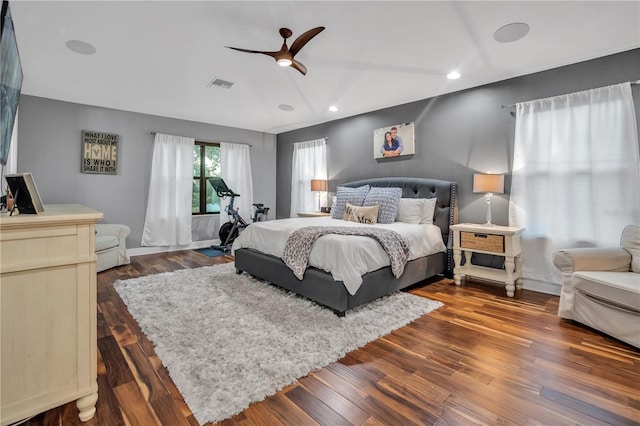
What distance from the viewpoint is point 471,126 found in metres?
4.00

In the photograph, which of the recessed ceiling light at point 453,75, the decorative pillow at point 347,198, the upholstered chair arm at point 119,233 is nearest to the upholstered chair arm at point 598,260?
the recessed ceiling light at point 453,75

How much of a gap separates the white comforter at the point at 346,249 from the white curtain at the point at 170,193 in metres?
2.66

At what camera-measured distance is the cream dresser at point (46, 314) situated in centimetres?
132

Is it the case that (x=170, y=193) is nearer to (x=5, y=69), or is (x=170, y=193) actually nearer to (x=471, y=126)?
(x=5, y=69)

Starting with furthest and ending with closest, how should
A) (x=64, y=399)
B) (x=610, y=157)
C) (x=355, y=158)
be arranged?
(x=355, y=158) < (x=610, y=157) < (x=64, y=399)

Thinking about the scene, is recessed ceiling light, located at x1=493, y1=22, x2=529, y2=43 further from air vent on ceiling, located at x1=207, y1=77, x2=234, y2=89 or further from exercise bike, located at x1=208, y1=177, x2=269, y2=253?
exercise bike, located at x1=208, y1=177, x2=269, y2=253

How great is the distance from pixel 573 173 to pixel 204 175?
5.86 m

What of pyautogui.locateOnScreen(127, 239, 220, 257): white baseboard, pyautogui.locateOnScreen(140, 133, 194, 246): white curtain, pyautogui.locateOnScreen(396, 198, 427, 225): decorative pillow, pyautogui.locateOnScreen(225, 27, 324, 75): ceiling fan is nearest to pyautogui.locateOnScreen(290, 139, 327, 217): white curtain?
pyautogui.locateOnScreen(127, 239, 220, 257): white baseboard

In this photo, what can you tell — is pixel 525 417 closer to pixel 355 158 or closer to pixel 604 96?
pixel 604 96

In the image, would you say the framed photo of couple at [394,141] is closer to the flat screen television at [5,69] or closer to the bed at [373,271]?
the bed at [373,271]

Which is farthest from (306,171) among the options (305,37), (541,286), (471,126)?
(541,286)

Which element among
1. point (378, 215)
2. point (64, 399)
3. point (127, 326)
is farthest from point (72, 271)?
point (378, 215)

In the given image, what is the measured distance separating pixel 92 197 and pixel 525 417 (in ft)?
19.5

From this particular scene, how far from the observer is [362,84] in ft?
13.0
